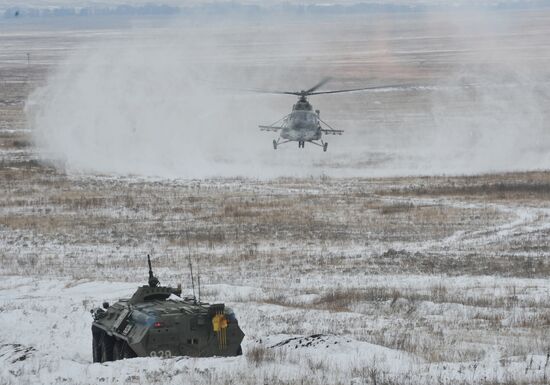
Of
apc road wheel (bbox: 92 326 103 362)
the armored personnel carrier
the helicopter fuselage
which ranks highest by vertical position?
the helicopter fuselage

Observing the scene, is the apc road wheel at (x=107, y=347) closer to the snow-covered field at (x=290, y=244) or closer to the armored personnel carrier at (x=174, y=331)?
the armored personnel carrier at (x=174, y=331)

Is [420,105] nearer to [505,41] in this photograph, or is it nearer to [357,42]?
[505,41]

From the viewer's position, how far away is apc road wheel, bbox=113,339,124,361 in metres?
15.6

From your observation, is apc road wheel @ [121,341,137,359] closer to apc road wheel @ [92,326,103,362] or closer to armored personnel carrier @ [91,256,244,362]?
armored personnel carrier @ [91,256,244,362]

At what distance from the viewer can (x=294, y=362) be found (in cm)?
1489

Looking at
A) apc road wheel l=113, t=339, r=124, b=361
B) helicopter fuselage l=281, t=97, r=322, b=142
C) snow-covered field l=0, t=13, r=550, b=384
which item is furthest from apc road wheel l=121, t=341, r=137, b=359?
helicopter fuselage l=281, t=97, r=322, b=142

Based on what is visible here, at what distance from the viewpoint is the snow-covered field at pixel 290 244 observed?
49.3 ft

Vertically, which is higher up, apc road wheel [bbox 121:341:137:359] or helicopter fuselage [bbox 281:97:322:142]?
Result: helicopter fuselage [bbox 281:97:322:142]

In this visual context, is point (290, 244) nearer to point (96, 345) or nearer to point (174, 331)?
point (96, 345)

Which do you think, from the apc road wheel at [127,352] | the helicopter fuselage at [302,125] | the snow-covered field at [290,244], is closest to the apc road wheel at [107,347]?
the apc road wheel at [127,352]

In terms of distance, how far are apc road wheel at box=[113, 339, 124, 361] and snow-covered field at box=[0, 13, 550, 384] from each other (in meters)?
1.34

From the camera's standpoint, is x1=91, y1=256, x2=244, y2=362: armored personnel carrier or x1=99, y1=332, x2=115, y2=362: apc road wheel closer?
x1=91, y1=256, x2=244, y2=362: armored personnel carrier

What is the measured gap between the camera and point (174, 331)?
583 inches

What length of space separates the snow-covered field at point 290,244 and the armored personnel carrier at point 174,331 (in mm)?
434
